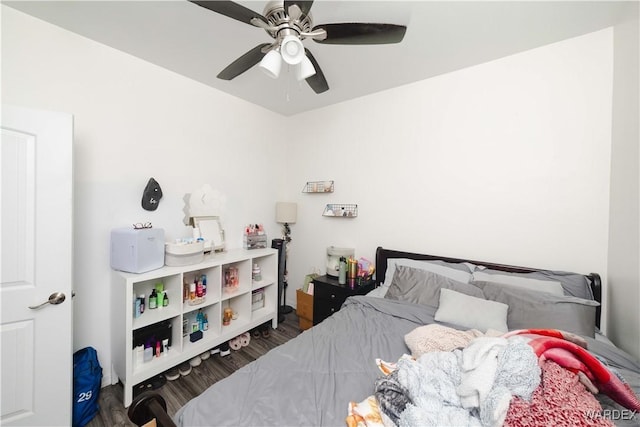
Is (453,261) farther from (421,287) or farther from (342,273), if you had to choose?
(342,273)

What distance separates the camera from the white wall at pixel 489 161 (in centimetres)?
166

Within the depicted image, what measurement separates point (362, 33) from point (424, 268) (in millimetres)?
1744

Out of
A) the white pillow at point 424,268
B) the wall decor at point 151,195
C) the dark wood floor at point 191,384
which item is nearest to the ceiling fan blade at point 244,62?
the wall decor at point 151,195

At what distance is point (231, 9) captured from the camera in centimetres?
110

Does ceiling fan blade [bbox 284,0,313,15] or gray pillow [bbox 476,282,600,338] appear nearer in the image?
ceiling fan blade [bbox 284,0,313,15]

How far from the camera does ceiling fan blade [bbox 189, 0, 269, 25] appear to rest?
105 centimetres

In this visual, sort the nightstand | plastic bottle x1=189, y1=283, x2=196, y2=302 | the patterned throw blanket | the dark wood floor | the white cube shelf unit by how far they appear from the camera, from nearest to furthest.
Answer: the patterned throw blanket
the dark wood floor
the white cube shelf unit
plastic bottle x1=189, y1=283, x2=196, y2=302
the nightstand

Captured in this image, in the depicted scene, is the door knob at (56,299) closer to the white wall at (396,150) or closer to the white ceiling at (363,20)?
the white wall at (396,150)

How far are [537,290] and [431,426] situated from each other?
140 centimetres

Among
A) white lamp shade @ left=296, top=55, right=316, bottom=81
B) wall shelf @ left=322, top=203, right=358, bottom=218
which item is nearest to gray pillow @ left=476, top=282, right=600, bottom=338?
wall shelf @ left=322, top=203, right=358, bottom=218

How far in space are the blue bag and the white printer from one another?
0.63 metres

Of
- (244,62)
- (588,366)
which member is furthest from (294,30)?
(588,366)

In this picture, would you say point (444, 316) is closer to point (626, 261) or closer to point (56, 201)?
point (626, 261)

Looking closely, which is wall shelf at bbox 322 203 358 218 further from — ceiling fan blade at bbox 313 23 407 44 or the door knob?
the door knob
